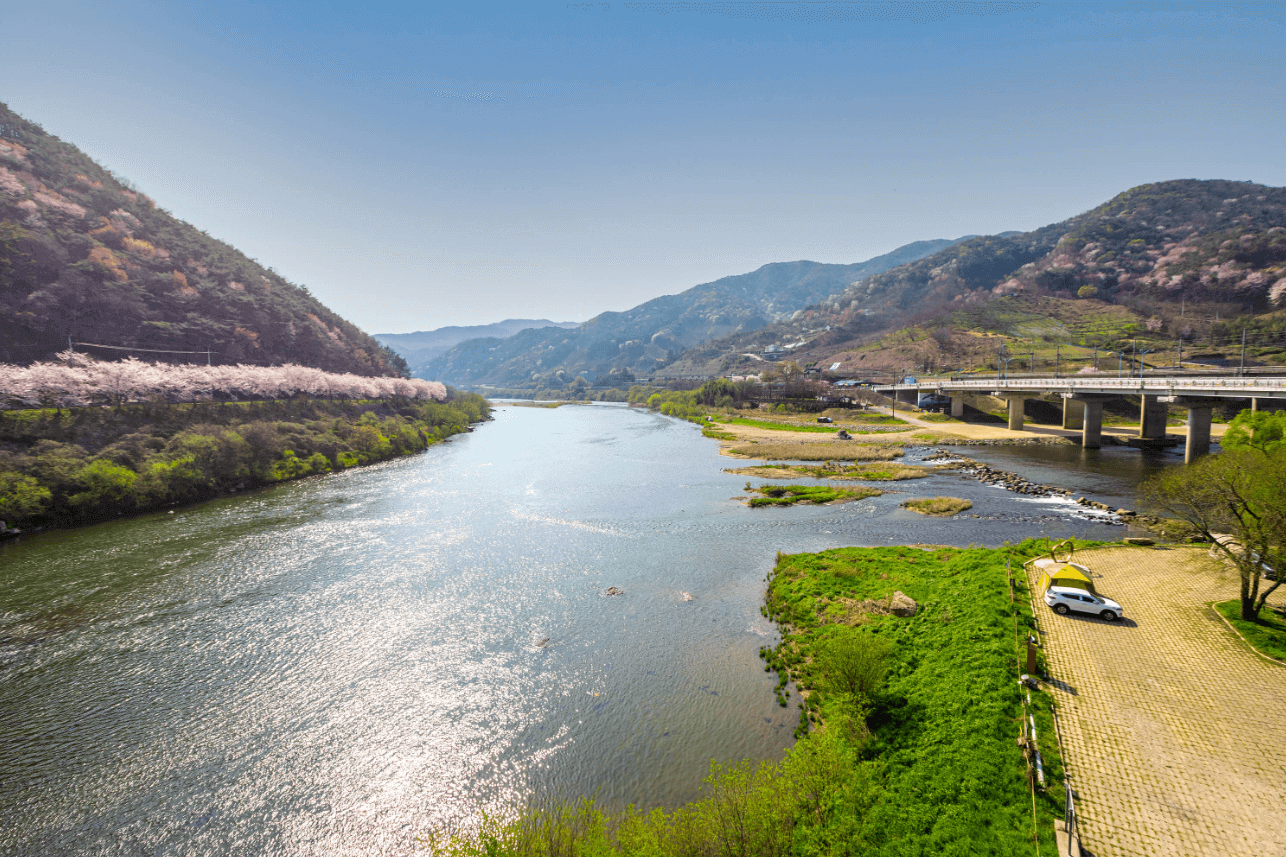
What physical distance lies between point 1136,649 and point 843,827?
14791mm

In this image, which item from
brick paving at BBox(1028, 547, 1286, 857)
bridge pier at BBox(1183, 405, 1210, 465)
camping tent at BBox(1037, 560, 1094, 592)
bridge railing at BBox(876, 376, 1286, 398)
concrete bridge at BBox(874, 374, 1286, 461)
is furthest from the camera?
bridge pier at BBox(1183, 405, 1210, 465)

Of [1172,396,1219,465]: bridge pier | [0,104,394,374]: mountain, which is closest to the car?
[1172,396,1219,465]: bridge pier

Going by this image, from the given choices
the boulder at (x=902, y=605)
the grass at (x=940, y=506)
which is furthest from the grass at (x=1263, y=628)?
the grass at (x=940, y=506)

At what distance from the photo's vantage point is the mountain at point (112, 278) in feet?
→ 243

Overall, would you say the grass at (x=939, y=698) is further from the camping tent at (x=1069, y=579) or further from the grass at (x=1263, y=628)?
the grass at (x=1263, y=628)

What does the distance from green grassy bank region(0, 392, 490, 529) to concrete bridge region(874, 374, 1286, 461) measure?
111824mm

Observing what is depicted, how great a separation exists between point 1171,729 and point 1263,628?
9.44 m

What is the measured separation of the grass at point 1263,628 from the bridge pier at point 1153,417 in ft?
242

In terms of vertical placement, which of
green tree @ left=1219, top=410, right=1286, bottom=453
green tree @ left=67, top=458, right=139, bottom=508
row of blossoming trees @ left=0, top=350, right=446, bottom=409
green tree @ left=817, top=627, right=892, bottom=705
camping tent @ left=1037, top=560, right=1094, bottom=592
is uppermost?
row of blossoming trees @ left=0, top=350, right=446, bottom=409

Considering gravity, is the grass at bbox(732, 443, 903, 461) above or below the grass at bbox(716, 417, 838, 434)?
below

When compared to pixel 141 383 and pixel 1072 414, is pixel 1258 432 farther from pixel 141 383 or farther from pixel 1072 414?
pixel 141 383

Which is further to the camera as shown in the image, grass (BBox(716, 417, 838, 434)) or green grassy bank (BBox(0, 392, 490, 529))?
grass (BBox(716, 417, 838, 434))

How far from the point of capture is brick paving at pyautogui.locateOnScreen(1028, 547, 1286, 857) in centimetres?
1121

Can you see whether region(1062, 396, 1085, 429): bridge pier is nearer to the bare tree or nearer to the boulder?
the bare tree
